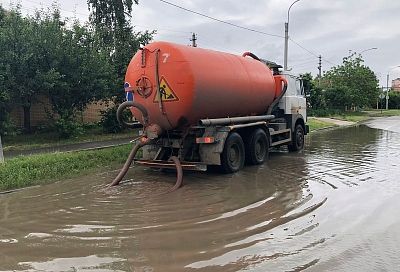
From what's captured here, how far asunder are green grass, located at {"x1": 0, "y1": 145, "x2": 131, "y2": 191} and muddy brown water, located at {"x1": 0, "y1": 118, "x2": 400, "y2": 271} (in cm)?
71

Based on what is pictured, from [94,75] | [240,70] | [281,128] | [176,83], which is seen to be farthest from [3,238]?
[94,75]

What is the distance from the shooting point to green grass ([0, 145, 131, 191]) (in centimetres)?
993

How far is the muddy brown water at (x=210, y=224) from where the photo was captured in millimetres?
4941

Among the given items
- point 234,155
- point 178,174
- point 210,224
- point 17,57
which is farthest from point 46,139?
point 210,224

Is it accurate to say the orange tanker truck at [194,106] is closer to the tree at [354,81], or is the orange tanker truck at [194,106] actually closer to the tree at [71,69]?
the tree at [71,69]

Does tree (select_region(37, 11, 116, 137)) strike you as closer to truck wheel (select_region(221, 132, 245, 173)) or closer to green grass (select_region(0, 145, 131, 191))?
green grass (select_region(0, 145, 131, 191))

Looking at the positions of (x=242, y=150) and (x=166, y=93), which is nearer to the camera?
(x=166, y=93)

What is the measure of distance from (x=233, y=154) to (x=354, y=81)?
40.6 metres

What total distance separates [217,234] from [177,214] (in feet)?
4.07

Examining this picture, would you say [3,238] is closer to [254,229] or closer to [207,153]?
[254,229]

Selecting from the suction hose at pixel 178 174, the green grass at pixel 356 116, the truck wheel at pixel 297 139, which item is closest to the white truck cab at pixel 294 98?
the truck wheel at pixel 297 139

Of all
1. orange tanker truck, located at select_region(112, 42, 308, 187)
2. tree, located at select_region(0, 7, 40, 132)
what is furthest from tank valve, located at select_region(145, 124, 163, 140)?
tree, located at select_region(0, 7, 40, 132)

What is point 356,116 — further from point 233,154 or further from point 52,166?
point 52,166

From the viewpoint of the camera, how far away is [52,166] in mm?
11094
